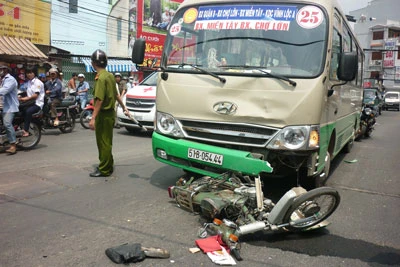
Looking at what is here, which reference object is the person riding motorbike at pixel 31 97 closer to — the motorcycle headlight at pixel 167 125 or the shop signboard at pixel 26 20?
the motorcycle headlight at pixel 167 125

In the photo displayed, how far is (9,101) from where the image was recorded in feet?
23.9

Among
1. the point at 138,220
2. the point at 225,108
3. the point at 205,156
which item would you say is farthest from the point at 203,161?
the point at 138,220

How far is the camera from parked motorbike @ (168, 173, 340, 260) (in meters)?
3.54

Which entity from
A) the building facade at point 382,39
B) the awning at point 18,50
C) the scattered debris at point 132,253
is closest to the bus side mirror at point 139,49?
the scattered debris at point 132,253

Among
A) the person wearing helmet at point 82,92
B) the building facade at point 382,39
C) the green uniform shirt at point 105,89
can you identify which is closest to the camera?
the green uniform shirt at point 105,89

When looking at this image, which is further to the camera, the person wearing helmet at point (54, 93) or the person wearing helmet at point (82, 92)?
the person wearing helmet at point (82, 92)

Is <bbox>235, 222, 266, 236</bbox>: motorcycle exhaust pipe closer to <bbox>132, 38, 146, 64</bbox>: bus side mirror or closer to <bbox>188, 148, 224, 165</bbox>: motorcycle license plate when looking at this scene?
<bbox>188, 148, 224, 165</bbox>: motorcycle license plate

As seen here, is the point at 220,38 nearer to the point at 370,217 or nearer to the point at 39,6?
the point at 370,217

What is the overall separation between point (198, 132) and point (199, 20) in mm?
1461

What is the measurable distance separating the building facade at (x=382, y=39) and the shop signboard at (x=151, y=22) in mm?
35222

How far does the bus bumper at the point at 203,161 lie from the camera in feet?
13.4

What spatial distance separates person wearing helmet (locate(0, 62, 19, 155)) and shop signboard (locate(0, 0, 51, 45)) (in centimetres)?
1019

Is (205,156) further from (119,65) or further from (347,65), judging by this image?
(119,65)

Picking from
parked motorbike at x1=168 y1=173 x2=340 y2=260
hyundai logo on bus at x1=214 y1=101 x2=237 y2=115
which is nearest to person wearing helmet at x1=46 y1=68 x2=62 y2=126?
hyundai logo on bus at x1=214 y1=101 x2=237 y2=115
